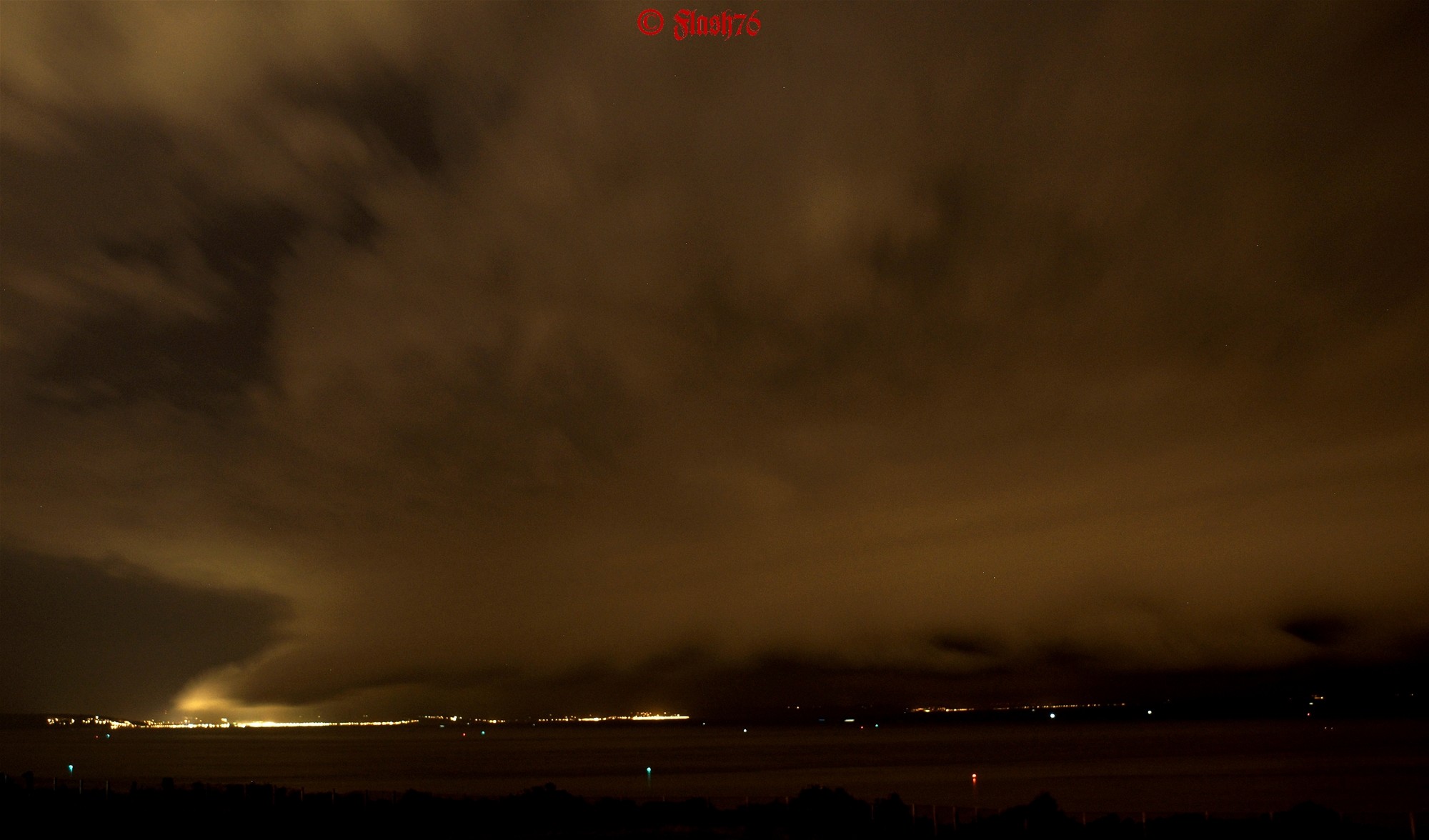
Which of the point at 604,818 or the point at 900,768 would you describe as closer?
the point at 604,818

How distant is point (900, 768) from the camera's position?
107 metres

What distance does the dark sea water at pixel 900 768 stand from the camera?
72.6m

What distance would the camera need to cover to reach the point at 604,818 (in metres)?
36.1

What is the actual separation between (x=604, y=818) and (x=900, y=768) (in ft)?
254

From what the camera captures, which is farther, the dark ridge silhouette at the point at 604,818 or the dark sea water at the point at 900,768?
the dark sea water at the point at 900,768

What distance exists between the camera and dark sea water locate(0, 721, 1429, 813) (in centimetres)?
7256

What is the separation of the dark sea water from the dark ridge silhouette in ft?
29.1

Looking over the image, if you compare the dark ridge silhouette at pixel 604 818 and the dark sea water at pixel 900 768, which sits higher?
the dark ridge silhouette at pixel 604 818

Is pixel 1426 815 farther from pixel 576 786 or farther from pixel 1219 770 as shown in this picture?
pixel 1219 770

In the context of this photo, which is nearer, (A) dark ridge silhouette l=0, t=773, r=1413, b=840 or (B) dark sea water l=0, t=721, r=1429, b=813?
(A) dark ridge silhouette l=0, t=773, r=1413, b=840

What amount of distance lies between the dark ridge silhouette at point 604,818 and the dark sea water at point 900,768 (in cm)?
886

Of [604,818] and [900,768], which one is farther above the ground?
[604,818]

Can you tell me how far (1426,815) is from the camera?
27234 millimetres

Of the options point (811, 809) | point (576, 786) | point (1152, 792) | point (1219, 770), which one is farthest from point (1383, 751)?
point (811, 809)
